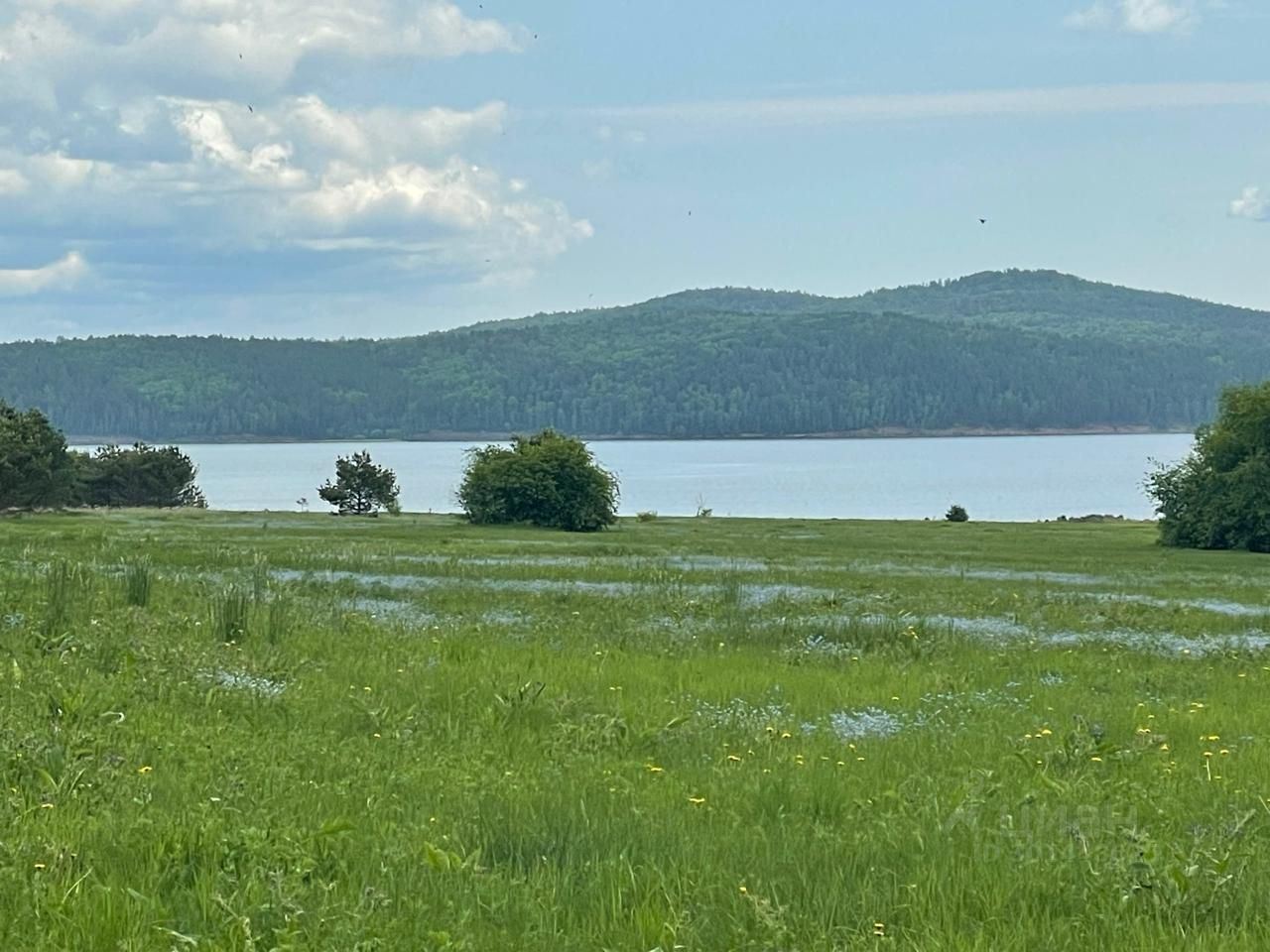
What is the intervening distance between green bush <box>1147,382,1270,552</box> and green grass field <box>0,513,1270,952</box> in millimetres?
54507

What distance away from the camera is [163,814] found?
26.6 feet

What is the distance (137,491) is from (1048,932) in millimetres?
120903

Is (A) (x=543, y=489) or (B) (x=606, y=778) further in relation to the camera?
(A) (x=543, y=489)

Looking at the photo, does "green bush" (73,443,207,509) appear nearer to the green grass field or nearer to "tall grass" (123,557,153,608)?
the green grass field

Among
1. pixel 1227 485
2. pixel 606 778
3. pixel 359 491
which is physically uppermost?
pixel 1227 485

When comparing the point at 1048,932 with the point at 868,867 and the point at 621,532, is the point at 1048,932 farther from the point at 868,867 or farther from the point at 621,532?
the point at 621,532

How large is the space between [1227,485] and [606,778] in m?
70.9

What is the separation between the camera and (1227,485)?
73250 millimetres

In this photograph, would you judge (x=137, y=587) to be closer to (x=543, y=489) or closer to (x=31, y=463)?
(x=543, y=489)

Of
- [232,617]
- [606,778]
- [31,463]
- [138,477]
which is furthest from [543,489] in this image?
[606,778]

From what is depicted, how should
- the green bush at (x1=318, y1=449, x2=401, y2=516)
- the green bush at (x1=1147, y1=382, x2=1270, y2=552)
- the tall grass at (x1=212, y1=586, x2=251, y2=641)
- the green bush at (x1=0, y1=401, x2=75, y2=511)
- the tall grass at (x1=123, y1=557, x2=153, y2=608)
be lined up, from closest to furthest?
the tall grass at (x1=212, y1=586, x2=251, y2=641) < the tall grass at (x1=123, y1=557, x2=153, y2=608) < the green bush at (x1=1147, y1=382, x2=1270, y2=552) < the green bush at (x1=0, y1=401, x2=75, y2=511) < the green bush at (x1=318, y1=449, x2=401, y2=516)

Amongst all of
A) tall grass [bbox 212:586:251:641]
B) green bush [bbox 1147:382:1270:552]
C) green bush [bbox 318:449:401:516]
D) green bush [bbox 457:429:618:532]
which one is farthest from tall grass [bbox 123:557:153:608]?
green bush [bbox 318:449:401:516]

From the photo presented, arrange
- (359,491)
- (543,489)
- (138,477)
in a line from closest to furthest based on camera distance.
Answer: (543,489) < (359,491) < (138,477)

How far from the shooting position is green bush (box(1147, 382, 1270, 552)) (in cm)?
7181
